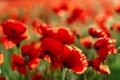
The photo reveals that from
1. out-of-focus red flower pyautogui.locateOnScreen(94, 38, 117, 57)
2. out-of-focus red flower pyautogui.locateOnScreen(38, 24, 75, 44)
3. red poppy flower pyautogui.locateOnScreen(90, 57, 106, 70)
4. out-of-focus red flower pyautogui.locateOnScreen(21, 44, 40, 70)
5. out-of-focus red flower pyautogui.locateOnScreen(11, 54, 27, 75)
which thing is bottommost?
out-of-focus red flower pyautogui.locateOnScreen(11, 54, 27, 75)

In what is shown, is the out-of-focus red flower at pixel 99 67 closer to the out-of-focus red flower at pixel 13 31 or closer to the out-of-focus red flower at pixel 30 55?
the out-of-focus red flower at pixel 30 55

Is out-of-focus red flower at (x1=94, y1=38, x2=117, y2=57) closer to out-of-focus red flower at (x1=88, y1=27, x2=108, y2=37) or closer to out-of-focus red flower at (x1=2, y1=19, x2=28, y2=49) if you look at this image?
out-of-focus red flower at (x1=88, y1=27, x2=108, y2=37)

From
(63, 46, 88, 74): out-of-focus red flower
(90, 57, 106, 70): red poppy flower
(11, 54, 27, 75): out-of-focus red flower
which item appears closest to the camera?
(63, 46, 88, 74): out-of-focus red flower

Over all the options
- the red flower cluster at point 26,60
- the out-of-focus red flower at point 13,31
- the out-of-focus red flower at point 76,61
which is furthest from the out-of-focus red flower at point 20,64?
the out-of-focus red flower at point 76,61

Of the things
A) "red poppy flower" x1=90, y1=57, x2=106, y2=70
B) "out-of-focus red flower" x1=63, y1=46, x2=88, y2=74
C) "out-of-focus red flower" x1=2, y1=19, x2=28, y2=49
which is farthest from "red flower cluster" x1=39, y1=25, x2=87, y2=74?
"out-of-focus red flower" x1=2, y1=19, x2=28, y2=49

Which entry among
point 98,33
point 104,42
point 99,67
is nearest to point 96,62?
point 99,67

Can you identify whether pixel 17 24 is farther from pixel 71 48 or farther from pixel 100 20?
pixel 100 20

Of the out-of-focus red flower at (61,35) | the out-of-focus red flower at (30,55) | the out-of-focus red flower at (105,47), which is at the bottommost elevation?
the out-of-focus red flower at (30,55)
